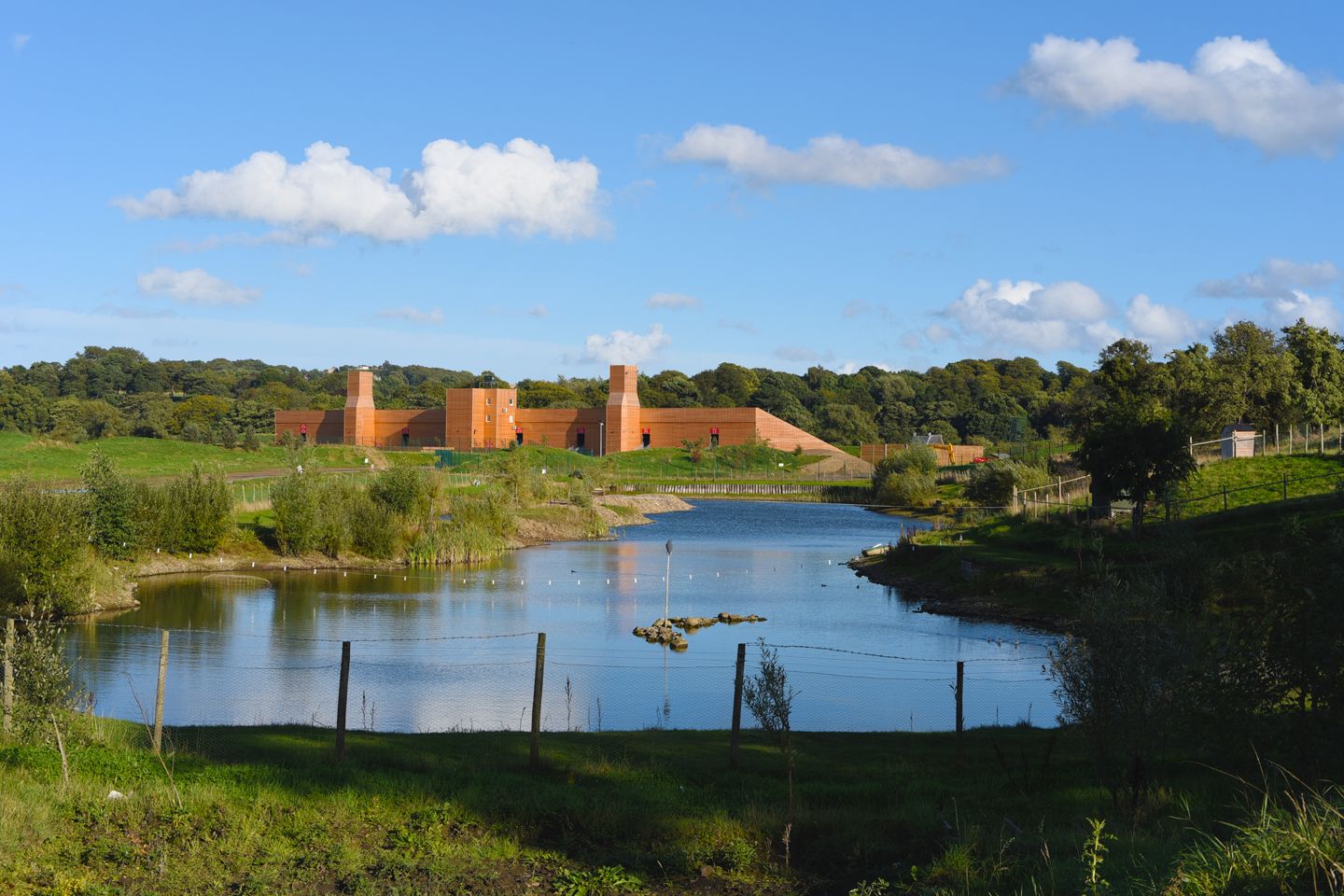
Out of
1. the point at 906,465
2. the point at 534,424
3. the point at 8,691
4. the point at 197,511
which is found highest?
the point at 534,424

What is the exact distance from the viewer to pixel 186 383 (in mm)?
162875

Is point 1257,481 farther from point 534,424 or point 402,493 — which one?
point 534,424

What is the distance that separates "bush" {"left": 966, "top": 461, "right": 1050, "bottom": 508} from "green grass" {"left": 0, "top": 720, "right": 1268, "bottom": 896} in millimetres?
47783

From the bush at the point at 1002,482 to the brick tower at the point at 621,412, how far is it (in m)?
58.3

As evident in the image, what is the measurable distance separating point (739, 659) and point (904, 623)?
20.6 meters

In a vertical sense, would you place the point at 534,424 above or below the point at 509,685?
above

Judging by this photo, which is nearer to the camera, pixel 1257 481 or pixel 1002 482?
pixel 1257 481

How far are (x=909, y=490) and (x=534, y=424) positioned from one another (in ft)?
173

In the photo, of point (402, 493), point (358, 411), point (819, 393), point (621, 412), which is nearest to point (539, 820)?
point (402, 493)

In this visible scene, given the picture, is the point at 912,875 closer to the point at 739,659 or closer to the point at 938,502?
the point at 739,659

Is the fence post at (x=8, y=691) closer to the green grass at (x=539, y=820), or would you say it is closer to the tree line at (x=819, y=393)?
the green grass at (x=539, y=820)

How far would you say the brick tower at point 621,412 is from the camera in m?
123

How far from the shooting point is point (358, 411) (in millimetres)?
127500

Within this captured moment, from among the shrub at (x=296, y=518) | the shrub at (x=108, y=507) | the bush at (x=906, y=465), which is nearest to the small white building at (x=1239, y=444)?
the shrub at (x=296, y=518)
